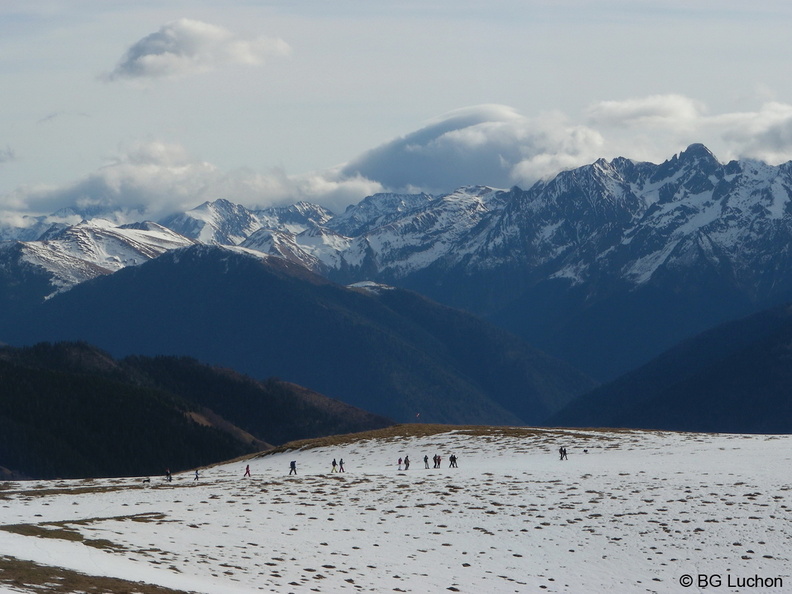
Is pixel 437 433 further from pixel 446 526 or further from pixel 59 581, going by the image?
pixel 59 581

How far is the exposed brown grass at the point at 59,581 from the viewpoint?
58.4 metres

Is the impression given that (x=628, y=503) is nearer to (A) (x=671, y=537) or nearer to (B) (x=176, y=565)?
(A) (x=671, y=537)

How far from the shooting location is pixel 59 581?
60.5 m

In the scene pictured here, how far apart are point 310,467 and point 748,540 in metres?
62.4

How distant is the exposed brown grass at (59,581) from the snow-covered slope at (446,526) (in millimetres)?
692

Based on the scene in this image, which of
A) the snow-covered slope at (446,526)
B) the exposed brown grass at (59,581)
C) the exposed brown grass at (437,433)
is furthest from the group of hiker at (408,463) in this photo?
the exposed brown grass at (59,581)

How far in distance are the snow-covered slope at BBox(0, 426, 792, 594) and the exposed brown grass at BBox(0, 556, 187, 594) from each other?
2.27ft

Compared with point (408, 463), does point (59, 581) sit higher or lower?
lower

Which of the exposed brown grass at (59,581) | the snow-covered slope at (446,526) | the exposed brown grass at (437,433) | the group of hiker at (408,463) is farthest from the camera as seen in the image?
the exposed brown grass at (437,433)

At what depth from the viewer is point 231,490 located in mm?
108250

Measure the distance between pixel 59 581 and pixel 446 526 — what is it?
35.4 metres

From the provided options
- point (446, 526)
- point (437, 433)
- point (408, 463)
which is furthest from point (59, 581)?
point (437, 433)

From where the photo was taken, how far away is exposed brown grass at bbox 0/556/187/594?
58.4 meters

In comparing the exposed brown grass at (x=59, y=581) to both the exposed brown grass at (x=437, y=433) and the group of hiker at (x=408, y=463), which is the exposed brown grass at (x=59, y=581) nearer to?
the group of hiker at (x=408, y=463)
